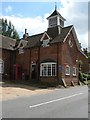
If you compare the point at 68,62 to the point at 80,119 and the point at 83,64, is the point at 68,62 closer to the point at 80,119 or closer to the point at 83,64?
the point at 83,64

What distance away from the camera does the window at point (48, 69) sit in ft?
112

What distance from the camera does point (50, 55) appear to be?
34719 millimetres

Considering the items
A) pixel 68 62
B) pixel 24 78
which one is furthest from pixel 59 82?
pixel 24 78

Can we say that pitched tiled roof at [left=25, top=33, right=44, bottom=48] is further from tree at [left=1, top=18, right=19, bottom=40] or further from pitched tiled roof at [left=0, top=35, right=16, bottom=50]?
tree at [left=1, top=18, right=19, bottom=40]

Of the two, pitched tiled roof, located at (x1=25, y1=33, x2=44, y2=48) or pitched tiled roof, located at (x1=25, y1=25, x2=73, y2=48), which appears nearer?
pitched tiled roof, located at (x1=25, y1=25, x2=73, y2=48)

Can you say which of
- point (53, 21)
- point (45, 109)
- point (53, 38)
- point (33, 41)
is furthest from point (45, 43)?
point (45, 109)

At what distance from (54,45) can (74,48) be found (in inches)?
195

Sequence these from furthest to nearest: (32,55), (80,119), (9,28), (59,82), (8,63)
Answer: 1. (9,28)
2. (8,63)
3. (32,55)
4. (59,82)
5. (80,119)

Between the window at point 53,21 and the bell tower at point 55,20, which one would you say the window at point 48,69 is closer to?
the bell tower at point 55,20

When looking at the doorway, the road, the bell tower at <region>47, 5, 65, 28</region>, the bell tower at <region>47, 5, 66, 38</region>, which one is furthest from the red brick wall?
the road

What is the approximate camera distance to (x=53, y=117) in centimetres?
928

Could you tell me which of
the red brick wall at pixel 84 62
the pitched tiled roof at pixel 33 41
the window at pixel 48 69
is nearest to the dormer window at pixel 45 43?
the pitched tiled roof at pixel 33 41

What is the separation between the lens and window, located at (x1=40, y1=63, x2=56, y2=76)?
34.1m

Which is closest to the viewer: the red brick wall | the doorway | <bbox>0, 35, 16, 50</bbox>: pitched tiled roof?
the doorway
